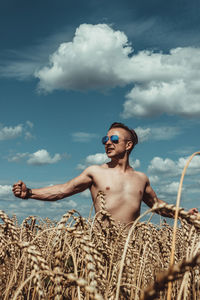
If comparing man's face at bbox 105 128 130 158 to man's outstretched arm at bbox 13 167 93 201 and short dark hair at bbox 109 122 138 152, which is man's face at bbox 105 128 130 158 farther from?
man's outstretched arm at bbox 13 167 93 201

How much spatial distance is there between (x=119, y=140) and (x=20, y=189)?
1801 mm

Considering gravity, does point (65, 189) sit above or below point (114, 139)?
below

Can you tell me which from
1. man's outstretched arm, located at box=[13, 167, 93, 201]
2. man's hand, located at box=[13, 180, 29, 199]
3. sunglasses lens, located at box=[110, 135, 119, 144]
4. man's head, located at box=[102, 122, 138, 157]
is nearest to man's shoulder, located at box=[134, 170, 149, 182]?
man's head, located at box=[102, 122, 138, 157]

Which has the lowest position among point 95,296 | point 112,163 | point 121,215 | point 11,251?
point 95,296

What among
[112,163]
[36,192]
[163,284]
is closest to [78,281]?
[163,284]

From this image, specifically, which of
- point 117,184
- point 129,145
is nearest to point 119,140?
point 129,145

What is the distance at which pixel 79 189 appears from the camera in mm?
5590

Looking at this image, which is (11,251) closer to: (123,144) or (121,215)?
(121,215)

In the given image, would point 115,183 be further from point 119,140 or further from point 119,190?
point 119,140

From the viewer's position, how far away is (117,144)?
5.69 meters

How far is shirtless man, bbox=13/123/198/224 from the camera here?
17.4 feet

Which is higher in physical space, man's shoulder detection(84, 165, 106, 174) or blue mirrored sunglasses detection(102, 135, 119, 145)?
blue mirrored sunglasses detection(102, 135, 119, 145)

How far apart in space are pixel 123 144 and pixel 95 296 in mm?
4888

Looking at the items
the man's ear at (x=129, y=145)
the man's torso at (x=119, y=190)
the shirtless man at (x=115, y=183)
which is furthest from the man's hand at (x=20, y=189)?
the man's ear at (x=129, y=145)
